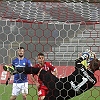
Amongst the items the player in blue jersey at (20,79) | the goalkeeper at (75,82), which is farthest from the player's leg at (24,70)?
the player in blue jersey at (20,79)

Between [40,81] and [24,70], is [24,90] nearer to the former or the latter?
[40,81]

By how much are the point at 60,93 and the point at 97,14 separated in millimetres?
629

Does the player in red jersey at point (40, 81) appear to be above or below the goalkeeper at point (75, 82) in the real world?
below

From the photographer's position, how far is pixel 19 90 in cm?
327

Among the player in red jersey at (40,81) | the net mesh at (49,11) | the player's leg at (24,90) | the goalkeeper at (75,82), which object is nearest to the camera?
the goalkeeper at (75,82)

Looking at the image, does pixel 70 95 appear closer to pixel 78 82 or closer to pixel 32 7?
pixel 78 82

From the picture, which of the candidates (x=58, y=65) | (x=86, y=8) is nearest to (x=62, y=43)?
(x=58, y=65)

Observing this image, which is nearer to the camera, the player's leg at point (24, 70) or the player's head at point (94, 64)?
the player's head at point (94, 64)

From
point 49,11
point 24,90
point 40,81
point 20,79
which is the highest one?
point 49,11

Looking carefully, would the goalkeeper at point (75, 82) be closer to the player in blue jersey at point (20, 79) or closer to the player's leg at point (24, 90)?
the player in blue jersey at point (20, 79)

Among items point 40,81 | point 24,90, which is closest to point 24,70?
point 40,81

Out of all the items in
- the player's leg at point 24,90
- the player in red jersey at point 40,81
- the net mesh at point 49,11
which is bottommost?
the player's leg at point 24,90

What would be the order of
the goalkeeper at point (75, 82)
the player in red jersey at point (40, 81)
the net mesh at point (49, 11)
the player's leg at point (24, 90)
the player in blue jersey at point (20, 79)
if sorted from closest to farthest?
the goalkeeper at point (75, 82) < the net mesh at point (49, 11) < the player in red jersey at point (40, 81) < the player in blue jersey at point (20, 79) < the player's leg at point (24, 90)

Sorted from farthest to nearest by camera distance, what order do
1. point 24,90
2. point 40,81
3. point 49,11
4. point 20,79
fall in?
point 24,90, point 20,79, point 40,81, point 49,11
